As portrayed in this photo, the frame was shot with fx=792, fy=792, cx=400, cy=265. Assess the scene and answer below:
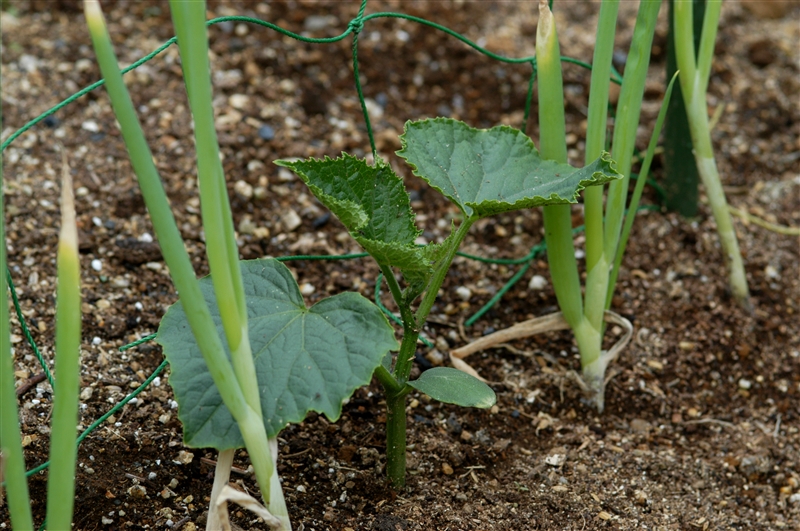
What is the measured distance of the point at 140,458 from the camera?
1326 millimetres

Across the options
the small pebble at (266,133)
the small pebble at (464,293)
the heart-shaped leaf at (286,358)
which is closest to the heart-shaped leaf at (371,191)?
the heart-shaped leaf at (286,358)

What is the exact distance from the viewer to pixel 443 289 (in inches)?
73.6

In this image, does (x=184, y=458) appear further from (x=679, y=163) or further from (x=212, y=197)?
(x=679, y=163)

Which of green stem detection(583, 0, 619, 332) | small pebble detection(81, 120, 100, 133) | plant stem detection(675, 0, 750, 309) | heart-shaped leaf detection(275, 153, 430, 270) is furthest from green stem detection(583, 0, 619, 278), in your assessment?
small pebble detection(81, 120, 100, 133)

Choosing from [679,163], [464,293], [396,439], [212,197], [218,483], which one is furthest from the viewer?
[679,163]

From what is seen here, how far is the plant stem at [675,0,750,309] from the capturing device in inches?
62.1

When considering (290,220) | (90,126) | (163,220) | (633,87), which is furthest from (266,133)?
(163,220)

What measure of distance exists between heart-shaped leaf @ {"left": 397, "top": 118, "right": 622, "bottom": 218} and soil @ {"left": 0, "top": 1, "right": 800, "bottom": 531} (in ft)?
1.59

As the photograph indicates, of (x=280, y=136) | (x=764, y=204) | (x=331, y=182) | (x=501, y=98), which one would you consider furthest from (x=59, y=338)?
(x=764, y=204)

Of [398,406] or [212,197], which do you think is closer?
[212,197]

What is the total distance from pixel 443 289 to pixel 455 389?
2.41ft

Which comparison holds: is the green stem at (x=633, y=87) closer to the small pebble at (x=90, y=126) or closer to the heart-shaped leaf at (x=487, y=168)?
the heart-shaped leaf at (x=487, y=168)

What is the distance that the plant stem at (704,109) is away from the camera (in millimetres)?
1576

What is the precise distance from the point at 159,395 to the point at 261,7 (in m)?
1.46
